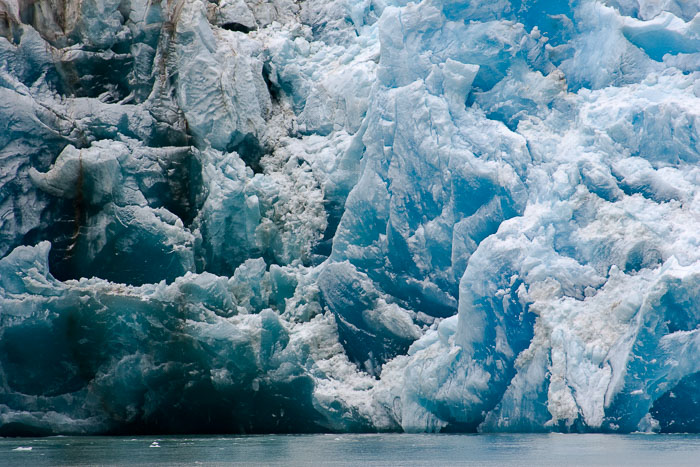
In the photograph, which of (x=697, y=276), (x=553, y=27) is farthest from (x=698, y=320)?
(x=553, y=27)

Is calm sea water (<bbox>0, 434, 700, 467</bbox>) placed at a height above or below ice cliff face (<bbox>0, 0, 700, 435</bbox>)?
below

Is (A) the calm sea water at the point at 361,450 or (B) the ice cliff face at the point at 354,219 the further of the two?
(B) the ice cliff face at the point at 354,219

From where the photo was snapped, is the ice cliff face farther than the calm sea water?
Yes

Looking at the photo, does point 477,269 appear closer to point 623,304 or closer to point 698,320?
point 623,304

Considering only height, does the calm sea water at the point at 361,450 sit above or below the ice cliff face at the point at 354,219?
below
